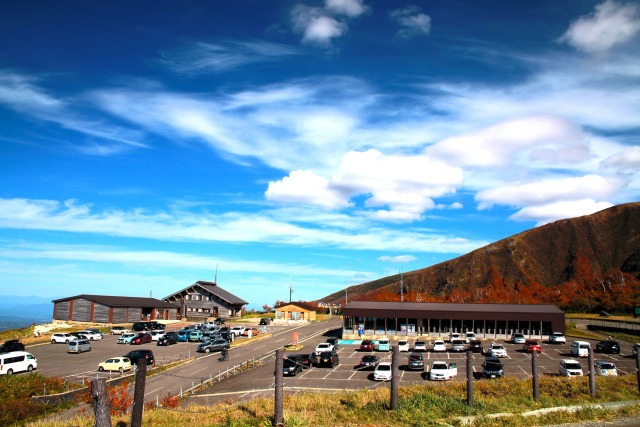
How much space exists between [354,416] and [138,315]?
268 ft

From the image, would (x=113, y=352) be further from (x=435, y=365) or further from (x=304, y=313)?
(x=304, y=313)

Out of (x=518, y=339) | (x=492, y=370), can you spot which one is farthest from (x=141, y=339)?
(x=518, y=339)

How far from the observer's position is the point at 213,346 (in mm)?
52469

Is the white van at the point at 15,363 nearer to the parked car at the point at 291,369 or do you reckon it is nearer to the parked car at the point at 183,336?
the parked car at the point at 291,369

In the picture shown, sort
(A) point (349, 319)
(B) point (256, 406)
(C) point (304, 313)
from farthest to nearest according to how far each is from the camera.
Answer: (C) point (304, 313) < (A) point (349, 319) < (B) point (256, 406)

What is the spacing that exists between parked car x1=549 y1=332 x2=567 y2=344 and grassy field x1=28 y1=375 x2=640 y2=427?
41479 mm

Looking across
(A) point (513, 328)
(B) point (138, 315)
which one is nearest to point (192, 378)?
(A) point (513, 328)

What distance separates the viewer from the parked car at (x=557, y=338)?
58750 mm

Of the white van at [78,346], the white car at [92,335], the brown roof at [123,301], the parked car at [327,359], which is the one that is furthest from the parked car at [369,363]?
the brown roof at [123,301]

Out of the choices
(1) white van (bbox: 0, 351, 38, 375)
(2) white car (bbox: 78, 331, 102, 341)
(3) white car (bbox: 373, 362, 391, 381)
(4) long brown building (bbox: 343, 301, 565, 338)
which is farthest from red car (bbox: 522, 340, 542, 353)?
(2) white car (bbox: 78, 331, 102, 341)

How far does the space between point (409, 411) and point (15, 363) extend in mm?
36866

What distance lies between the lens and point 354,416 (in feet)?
47.4

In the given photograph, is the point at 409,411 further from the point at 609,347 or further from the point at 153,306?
the point at 153,306

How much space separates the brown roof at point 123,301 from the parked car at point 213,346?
37546mm
